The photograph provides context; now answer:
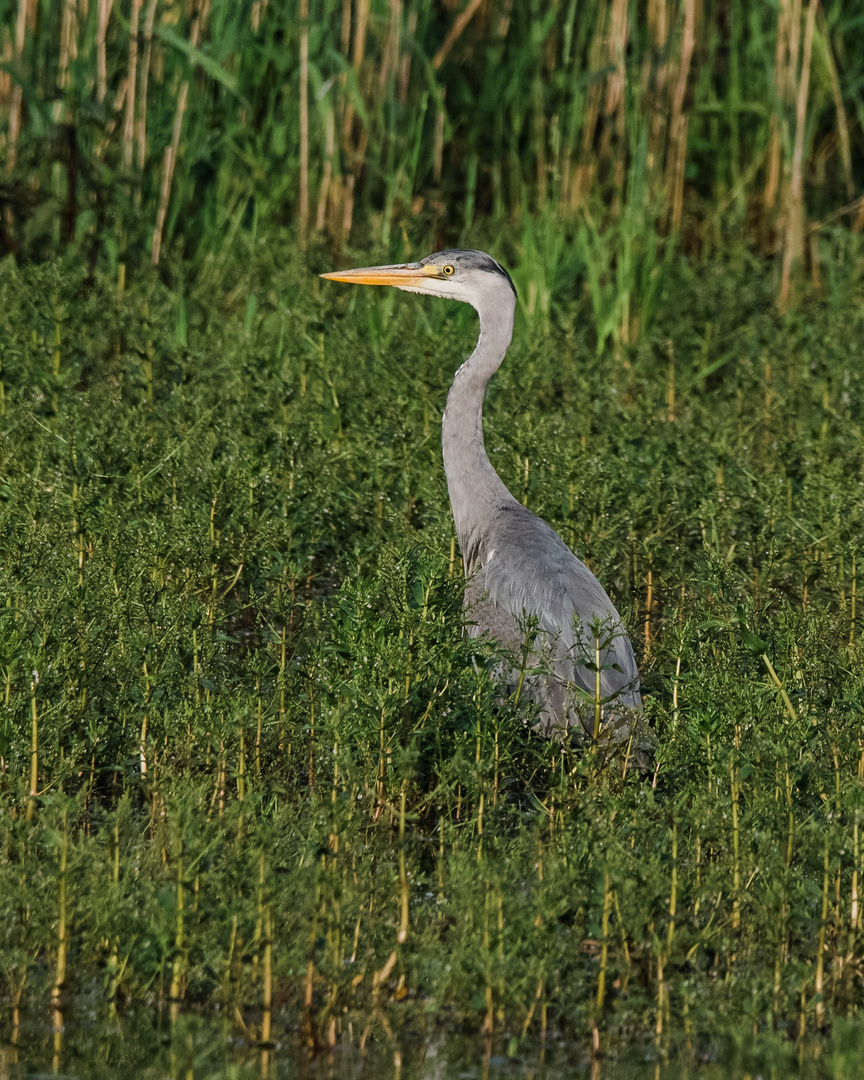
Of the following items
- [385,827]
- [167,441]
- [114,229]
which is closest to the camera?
[385,827]

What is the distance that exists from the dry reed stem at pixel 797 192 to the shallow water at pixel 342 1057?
5811 mm

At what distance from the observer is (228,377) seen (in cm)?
665

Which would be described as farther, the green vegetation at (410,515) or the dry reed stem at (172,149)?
the dry reed stem at (172,149)

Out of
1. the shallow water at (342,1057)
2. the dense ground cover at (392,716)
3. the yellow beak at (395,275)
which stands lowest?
the shallow water at (342,1057)

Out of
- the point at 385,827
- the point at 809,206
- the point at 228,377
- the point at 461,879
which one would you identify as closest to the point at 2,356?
the point at 228,377

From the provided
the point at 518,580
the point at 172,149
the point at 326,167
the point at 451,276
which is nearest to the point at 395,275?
the point at 451,276

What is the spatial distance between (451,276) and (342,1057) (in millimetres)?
3207

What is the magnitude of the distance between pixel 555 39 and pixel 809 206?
180 centimetres

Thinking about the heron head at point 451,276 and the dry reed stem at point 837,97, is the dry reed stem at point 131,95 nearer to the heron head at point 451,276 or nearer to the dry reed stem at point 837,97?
the heron head at point 451,276

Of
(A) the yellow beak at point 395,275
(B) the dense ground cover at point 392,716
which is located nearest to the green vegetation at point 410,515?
(B) the dense ground cover at point 392,716

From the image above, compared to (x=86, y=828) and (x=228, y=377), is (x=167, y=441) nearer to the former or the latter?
(x=228, y=377)

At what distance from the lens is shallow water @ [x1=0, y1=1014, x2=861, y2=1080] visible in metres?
2.91

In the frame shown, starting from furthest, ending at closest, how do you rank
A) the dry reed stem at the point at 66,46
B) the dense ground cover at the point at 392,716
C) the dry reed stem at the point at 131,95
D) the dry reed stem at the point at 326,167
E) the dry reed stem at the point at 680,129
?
the dry reed stem at the point at 680,129 → the dry reed stem at the point at 326,167 → the dry reed stem at the point at 66,46 → the dry reed stem at the point at 131,95 → the dense ground cover at the point at 392,716

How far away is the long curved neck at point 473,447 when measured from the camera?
5.03m
